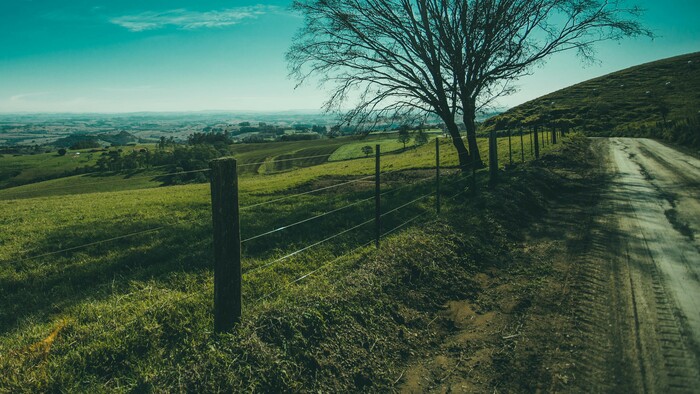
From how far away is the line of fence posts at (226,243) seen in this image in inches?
147

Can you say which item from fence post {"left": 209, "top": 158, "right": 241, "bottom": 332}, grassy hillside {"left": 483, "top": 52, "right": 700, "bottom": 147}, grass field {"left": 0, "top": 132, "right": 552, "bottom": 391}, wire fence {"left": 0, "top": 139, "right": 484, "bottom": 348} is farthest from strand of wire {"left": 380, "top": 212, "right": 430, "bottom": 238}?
grassy hillside {"left": 483, "top": 52, "right": 700, "bottom": 147}

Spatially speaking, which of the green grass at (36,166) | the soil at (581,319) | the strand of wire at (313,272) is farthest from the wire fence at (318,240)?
the green grass at (36,166)

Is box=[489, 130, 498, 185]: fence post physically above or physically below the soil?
above

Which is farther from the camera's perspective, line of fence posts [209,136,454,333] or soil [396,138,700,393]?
line of fence posts [209,136,454,333]

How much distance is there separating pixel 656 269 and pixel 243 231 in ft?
27.4

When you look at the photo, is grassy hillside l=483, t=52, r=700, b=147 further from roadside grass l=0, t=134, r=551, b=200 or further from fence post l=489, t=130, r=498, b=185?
fence post l=489, t=130, r=498, b=185

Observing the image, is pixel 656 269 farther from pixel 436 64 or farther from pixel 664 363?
pixel 436 64

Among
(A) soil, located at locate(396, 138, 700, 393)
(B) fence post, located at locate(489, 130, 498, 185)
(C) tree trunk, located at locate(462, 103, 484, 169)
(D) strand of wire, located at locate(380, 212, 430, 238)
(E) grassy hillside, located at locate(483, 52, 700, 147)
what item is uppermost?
(E) grassy hillside, located at locate(483, 52, 700, 147)

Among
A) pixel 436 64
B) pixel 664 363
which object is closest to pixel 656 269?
pixel 664 363

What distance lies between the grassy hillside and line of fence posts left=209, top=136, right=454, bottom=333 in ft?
137

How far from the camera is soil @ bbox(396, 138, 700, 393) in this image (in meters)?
3.53

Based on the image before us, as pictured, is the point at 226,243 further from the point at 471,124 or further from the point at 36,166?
the point at 36,166

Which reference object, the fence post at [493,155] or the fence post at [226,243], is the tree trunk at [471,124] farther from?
the fence post at [226,243]

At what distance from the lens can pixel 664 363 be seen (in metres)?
3.60
